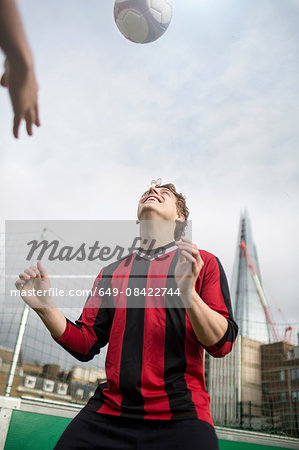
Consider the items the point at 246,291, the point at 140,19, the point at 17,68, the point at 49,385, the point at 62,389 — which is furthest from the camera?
the point at 246,291

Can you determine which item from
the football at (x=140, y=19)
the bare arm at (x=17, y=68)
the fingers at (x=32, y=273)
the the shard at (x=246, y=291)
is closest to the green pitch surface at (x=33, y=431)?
the fingers at (x=32, y=273)

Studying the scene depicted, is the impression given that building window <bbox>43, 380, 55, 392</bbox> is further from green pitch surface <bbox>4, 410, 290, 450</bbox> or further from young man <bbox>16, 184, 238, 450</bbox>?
young man <bbox>16, 184, 238, 450</bbox>

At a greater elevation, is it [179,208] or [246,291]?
[246,291]

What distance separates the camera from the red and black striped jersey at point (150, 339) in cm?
177

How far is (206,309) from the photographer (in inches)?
66.6

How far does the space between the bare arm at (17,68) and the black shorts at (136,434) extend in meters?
1.47

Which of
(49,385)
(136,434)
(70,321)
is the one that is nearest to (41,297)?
(70,321)

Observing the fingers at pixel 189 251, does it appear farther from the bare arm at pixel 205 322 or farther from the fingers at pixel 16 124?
the fingers at pixel 16 124

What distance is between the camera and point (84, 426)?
71.2 inches

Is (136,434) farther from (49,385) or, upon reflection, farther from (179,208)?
(49,385)

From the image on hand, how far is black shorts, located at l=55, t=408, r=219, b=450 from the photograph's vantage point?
1.58m

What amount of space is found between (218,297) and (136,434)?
0.78 meters

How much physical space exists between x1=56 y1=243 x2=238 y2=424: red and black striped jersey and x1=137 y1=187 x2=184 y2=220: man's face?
240mm

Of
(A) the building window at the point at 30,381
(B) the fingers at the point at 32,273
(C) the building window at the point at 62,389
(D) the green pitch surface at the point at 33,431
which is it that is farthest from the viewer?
(C) the building window at the point at 62,389
